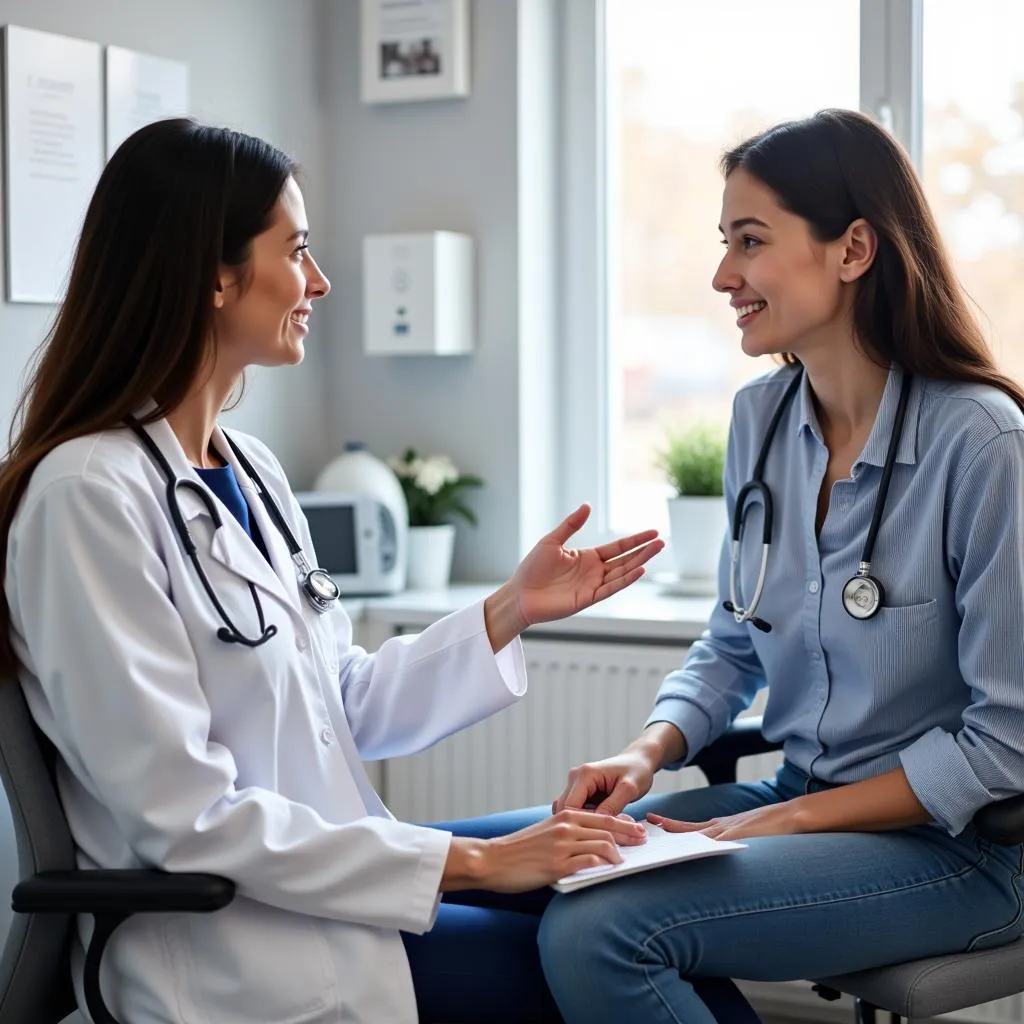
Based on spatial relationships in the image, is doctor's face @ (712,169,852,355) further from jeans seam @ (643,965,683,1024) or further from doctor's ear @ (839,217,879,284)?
jeans seam @ (643,965,683,1024)

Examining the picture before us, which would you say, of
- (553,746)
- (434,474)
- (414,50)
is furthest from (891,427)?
(414,50)

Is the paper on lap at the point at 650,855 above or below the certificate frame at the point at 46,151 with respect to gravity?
below

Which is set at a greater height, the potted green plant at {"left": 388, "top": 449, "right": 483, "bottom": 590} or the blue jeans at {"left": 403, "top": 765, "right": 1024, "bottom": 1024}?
the potted green plant at {"left": 388, "top": 449, "right": 483, "bottom": 590}

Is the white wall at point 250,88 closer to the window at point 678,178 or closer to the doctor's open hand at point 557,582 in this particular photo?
the window at point 678,178

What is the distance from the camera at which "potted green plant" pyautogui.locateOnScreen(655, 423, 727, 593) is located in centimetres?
275

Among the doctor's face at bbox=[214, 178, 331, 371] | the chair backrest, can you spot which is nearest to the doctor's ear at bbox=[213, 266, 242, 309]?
the doctor's face at bbox=[214, 178, 331, 371]

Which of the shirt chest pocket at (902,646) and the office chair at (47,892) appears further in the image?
the shirt chest pocket at (902,646)

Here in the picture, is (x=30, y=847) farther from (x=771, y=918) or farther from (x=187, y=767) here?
(x=771, y=918)

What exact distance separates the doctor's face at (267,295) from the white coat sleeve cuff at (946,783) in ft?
2.75

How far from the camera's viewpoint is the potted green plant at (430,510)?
2867 millimetres

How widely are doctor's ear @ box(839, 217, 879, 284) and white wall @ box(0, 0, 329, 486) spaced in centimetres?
125

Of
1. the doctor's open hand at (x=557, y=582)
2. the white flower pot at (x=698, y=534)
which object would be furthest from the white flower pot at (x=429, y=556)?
the doctor's open hand at (x=557, y=582)

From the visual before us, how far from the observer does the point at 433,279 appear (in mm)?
2795

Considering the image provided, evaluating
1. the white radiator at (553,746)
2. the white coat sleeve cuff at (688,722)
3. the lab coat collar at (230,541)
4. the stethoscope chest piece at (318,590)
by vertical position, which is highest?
the lab coat collar at (230,541)
